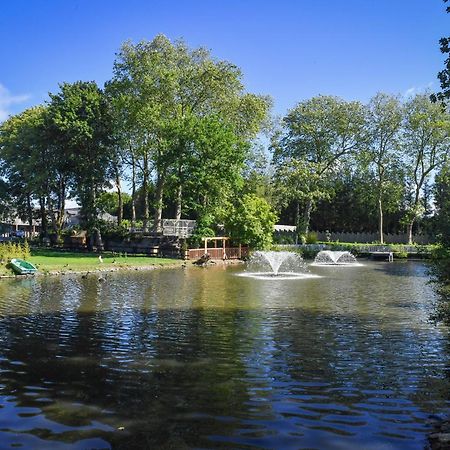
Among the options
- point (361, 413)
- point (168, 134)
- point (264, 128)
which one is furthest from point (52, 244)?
point (361, 413)

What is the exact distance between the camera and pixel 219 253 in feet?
168

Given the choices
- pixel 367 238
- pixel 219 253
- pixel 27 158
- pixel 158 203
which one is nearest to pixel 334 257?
pixel 219 253

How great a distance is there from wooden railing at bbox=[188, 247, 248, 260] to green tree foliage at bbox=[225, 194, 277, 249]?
3.82 feet

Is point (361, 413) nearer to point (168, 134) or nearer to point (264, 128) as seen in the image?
point (168, 134)

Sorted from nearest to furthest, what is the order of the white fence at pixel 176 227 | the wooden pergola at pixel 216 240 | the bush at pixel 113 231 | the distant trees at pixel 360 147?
the wooden pergola at pixel 216 240 < the white fence at pixel 176 227 < the bush at pixel 113 231 < the distant trees at pixel 360 147

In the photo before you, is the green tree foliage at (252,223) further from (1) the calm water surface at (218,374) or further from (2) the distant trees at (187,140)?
(1) the calm water surface at (218,374)

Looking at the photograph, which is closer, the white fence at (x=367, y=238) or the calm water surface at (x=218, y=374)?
the calm water surface at (x=218, y=374)

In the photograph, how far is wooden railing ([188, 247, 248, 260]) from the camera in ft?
160

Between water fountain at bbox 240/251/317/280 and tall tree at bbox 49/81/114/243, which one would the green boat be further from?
tall tree at bbox 49/81/114/243

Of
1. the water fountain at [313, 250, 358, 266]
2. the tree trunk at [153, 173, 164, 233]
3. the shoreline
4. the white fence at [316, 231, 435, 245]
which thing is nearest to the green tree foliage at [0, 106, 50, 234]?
the tree trunk at [153, 173, 164, 233]

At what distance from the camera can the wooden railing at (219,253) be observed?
160 feet

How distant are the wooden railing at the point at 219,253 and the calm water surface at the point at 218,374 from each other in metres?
28.0

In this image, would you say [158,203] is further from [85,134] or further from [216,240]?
[85,134]

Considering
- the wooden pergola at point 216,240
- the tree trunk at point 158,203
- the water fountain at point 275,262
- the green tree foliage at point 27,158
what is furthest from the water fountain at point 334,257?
the green tree foliage at point 27,158
